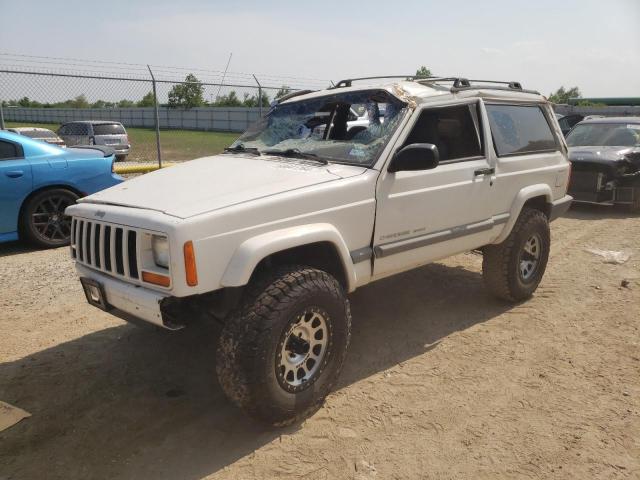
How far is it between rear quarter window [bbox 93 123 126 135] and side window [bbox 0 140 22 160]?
12.1 meters

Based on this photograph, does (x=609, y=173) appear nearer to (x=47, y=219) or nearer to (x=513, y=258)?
(x=513, y=258)

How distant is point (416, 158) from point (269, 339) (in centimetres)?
151

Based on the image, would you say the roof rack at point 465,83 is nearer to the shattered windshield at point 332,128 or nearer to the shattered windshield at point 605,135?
the shattered windshield at point 332,128

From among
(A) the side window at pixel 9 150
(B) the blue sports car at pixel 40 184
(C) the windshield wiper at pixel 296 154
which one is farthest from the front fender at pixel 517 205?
(A) the side window at pixel 9 150

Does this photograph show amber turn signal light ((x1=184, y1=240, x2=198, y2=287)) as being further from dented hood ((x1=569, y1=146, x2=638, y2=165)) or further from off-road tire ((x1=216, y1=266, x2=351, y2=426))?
dented hood ((x1=569, y1=146, x2=638, y2=165))

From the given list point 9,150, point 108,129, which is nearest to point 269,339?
point 9,150

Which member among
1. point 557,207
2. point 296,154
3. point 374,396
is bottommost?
point 374,396

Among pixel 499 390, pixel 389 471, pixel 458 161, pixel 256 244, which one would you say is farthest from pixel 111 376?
pixel 458 161

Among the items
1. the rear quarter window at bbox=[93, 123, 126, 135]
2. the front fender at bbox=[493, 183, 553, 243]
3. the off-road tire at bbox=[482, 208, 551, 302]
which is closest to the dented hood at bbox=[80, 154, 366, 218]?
the front fender at bbox=[493, 183, 553, 243]

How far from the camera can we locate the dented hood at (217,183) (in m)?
2.88

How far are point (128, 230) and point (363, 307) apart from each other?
2.54 metres

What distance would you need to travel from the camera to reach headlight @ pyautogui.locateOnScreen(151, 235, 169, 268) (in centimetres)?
272

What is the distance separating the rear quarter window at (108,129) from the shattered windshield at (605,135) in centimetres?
1435

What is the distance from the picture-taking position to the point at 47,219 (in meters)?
6.39
